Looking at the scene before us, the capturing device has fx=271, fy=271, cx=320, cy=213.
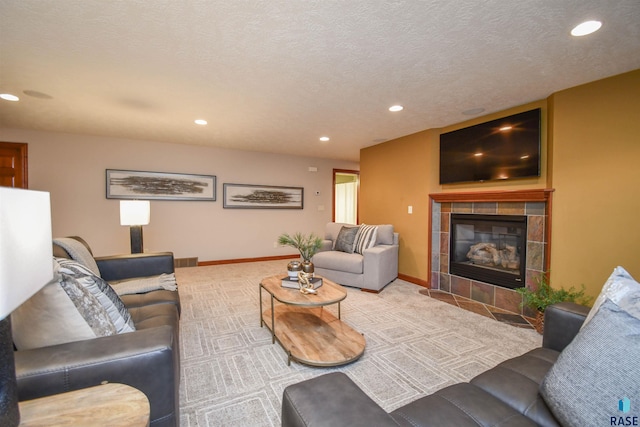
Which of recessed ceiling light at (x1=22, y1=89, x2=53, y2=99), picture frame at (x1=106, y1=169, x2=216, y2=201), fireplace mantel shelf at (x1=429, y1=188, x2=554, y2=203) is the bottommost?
fireplace mantel shelf at (x1=429, y1=188, x2=554, y2=203)

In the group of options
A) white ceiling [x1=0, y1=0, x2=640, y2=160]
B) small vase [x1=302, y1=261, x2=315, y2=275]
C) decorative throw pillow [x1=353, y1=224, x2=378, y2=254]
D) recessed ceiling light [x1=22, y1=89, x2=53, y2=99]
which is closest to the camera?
white ceiling [x1=0, y1=0, x2=640, y2=160]

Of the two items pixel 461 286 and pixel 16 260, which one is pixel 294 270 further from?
pixel 461 286

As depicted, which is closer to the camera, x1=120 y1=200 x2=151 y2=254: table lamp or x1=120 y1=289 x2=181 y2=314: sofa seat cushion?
x1=120 y1=289 x2=181 y2=314: sofa seat cushion

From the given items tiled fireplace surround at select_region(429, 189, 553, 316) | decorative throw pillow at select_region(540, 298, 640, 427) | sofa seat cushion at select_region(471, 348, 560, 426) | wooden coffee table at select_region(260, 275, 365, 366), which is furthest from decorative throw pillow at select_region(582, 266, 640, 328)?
tiled fireplace surround at select_region(429, 189, 553, 316)

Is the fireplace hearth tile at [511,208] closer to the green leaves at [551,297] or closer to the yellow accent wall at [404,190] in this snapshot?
the green leaves at [551,297]

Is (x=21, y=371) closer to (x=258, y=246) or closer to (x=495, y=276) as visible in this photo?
(x=495, y=276)

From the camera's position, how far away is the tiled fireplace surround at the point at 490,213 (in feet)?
9.41

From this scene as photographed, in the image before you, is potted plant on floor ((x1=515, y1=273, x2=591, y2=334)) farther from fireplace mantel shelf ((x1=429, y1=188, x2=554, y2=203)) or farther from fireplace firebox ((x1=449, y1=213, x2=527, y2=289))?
fireplace mantel shelf ((x1=429, y1=188, x2=554, y2=203))

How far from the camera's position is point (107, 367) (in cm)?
99

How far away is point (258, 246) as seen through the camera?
225 inches

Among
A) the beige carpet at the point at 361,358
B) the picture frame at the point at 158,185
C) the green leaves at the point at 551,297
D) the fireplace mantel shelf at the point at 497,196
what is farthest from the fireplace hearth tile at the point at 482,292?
the picture frame at the point at 158,185

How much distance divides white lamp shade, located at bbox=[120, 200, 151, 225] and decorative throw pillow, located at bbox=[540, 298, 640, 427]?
3.69m

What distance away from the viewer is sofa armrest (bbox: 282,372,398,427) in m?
0.73

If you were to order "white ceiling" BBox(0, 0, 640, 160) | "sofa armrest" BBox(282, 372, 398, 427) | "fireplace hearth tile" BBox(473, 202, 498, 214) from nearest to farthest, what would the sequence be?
"sofa armrest" BBox(282, 372, 398, 427) → "white ceiling" BBox(0, 0, 640, 160) → "fireplace hearth tile" BBox(473, 202, 498, 214)
